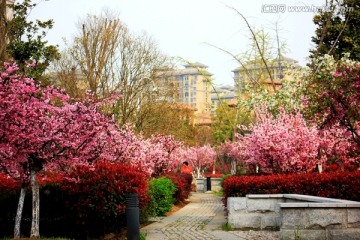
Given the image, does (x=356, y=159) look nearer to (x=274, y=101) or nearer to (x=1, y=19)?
(x=274, y=101)

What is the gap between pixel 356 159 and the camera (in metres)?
20.4

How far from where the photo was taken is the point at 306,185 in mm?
16219

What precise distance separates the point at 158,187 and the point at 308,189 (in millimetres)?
6999

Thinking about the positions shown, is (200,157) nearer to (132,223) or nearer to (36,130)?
(36,130)

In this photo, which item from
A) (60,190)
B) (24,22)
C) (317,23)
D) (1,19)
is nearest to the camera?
(60,190)

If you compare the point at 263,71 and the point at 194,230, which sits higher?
the point at 263,71

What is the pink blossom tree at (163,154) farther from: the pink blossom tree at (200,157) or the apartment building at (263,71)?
the pink blossom tree at (200,157)

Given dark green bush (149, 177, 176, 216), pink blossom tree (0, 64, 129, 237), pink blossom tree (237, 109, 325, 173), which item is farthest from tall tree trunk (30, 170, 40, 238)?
pink blossom tree (237, 109, 325, 173)

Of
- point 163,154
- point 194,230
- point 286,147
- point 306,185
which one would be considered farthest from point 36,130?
point 163,154

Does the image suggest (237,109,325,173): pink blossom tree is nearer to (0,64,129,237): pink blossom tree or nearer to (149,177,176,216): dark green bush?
(149,177,176,216): dark green bush

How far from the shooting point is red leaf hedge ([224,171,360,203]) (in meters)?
15.5

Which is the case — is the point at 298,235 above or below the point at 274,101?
below

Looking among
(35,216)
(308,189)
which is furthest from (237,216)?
(35,216)

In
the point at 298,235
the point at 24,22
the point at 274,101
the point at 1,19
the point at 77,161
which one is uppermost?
the point at 24,22
